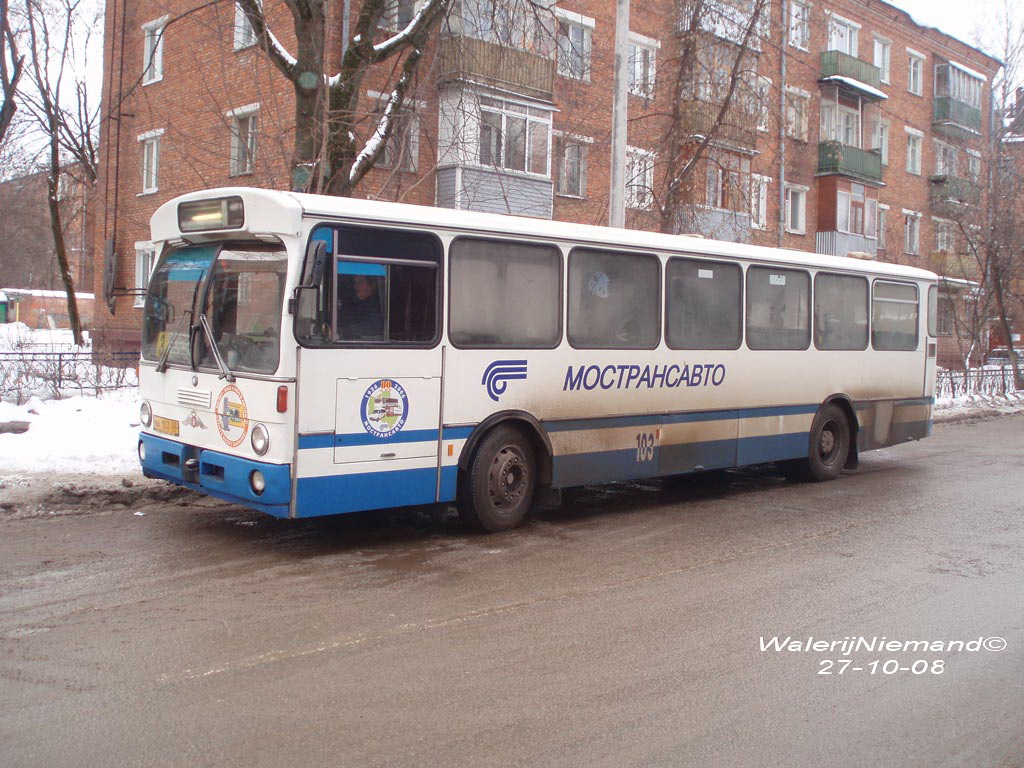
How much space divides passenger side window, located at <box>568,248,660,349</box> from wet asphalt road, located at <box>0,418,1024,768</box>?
1.80 m

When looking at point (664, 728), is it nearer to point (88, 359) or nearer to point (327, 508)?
point (327, 508)

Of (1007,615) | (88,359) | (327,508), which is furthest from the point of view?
(88,359)

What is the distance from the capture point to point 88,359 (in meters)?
17.0

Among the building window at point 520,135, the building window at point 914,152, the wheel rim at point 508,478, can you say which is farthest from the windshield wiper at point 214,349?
the building window at point 914,152

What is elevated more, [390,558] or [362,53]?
[362,53]

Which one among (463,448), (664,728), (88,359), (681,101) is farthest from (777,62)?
(664,728)

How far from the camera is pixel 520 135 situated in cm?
2195

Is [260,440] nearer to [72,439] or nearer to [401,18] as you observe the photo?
[72,439]

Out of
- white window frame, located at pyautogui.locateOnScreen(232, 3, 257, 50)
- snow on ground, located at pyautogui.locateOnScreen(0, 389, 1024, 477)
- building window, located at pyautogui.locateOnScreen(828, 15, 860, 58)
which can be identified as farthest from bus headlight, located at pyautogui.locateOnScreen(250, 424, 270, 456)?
building window, located at pyautogui.locateOnScreen(828, 15, 860, 58)

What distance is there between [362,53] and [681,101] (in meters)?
7.39

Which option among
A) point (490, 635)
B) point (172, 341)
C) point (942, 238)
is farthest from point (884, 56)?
point (490, 635)

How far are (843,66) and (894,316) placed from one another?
85.7 feet

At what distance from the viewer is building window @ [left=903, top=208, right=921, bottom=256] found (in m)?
41.5

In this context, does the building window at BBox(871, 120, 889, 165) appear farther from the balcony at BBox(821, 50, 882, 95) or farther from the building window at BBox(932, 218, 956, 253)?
the building window at BBox(932, 218, 956, 253)
